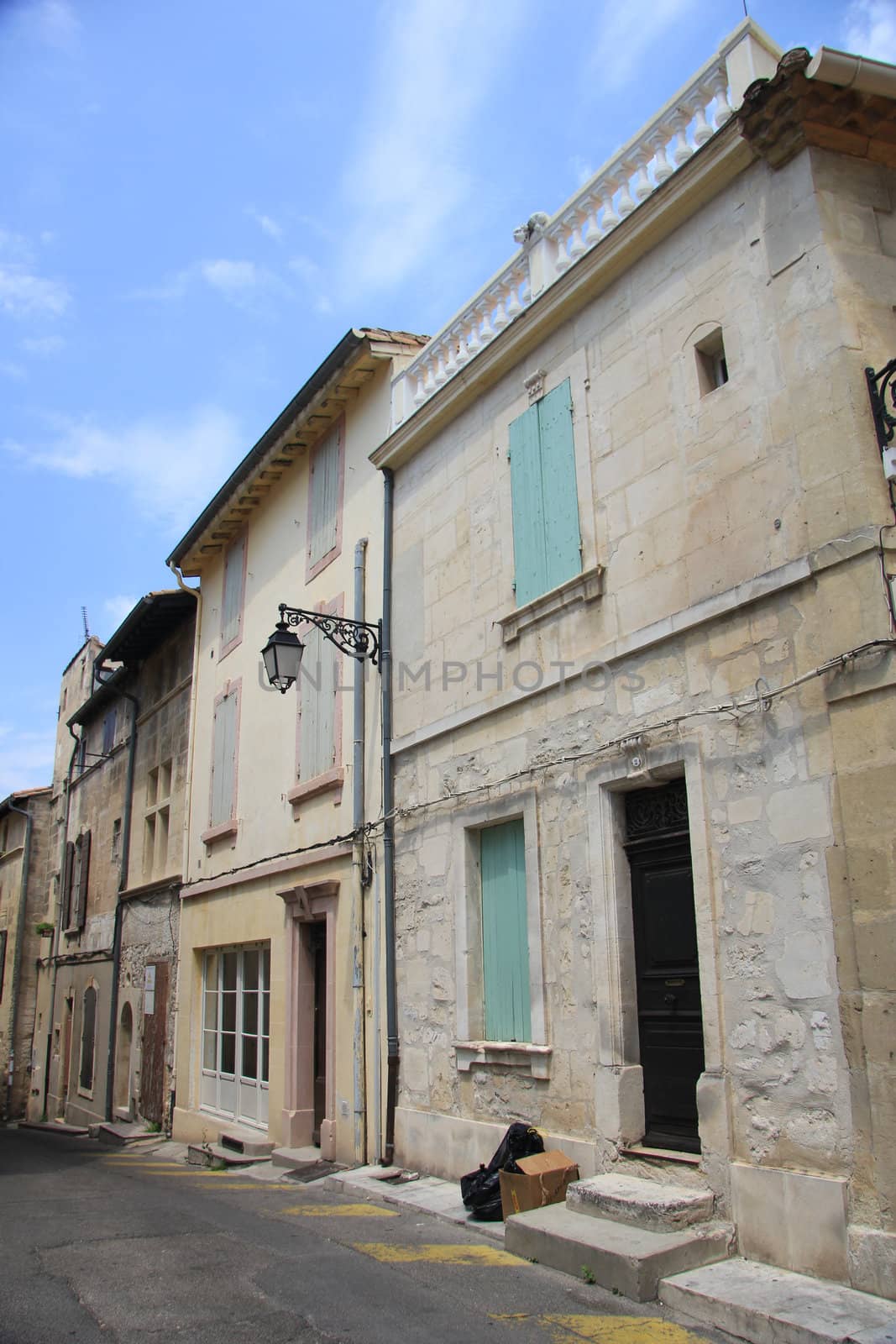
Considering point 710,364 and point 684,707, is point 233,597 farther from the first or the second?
point 684,707

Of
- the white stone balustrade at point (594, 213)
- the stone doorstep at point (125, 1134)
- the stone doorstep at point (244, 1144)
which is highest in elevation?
the white stone balustrade at point (594, 213)

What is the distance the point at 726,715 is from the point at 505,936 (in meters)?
2.68

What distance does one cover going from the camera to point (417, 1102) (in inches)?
324

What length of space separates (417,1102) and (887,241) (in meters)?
6.62

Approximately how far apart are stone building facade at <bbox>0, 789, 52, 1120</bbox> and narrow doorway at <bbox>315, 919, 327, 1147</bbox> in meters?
13.7

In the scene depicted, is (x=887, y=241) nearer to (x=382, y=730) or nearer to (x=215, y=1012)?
(x=382, y=730)

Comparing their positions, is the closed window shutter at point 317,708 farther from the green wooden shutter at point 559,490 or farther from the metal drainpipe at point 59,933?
the metal drainpipe at point 59,933

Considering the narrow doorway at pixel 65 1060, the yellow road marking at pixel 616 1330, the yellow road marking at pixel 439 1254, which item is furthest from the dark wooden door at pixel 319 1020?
the narrow doorway at pixel 65 1060

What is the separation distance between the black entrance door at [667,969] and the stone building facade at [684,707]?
0.06 feet

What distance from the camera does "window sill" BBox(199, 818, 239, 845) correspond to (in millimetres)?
12637

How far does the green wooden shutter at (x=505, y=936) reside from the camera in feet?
24.1

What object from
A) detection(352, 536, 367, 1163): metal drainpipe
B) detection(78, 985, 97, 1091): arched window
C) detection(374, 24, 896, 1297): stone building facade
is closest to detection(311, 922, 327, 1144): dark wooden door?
detection(352, 536, 367, 1163): metal drainpipe

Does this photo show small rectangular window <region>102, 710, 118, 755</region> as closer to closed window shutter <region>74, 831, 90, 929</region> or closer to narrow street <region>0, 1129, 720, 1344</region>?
closed window shutter <region>74, 831, 90, 929</region>

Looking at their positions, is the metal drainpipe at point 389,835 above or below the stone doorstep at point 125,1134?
above
